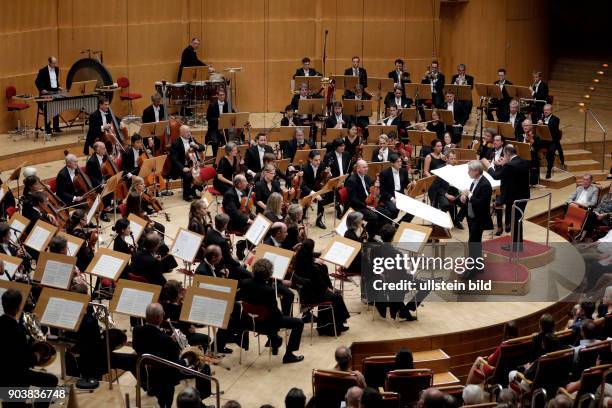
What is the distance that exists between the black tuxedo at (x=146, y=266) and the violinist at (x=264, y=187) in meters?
3.76

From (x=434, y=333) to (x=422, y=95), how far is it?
9101 mm

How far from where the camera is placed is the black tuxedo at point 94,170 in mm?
15992

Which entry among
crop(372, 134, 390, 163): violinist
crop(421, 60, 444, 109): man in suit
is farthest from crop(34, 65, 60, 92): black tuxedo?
crop(421, 60, 444, 109): man in suit

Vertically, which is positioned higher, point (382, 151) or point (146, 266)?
point (382, 151)

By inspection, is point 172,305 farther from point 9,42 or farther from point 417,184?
point 9,42

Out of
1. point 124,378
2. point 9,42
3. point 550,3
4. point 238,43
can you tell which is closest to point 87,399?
point 124,378

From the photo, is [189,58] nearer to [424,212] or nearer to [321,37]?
[321,37]

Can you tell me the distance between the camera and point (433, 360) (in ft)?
39.2

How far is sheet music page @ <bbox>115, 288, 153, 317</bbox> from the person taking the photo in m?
10.2

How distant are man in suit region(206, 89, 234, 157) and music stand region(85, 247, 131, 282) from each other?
7859mm

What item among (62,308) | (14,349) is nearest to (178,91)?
(62,308)

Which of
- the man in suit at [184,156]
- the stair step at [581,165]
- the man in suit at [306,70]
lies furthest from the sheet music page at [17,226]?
the stair step at [581,165]

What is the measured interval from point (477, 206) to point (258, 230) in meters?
3.22

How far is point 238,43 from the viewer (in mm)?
23266
